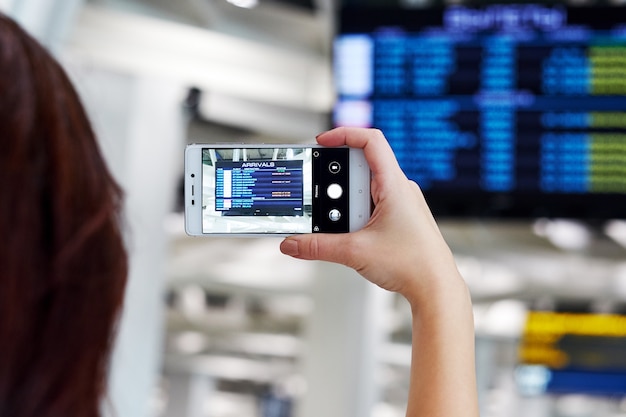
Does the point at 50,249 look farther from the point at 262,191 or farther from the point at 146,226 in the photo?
the point at 146,226

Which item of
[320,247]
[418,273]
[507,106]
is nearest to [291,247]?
[320,247]

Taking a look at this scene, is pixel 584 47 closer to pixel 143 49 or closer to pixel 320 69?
pixel 320 69

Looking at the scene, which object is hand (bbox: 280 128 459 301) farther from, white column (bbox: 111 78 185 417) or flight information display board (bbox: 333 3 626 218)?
white column (bbox: 111 78 185 417)

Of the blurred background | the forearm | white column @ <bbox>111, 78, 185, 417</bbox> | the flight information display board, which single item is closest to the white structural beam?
the blurred background

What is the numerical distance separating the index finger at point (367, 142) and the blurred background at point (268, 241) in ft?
1.16

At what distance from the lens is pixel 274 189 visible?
1268mm

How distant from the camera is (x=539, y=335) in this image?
790 cm

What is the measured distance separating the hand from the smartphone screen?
0.15 m

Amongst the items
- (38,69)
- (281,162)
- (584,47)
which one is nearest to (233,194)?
(281,162)

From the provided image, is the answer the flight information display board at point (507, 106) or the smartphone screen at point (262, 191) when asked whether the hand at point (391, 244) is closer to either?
the smartphone screen at point (262, 191)

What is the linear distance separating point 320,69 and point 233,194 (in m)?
3.22

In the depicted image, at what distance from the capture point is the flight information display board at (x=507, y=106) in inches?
121

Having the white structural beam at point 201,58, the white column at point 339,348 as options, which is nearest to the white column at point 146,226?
the white structural beam at point 201,58

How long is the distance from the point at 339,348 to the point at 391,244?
12.5ft
